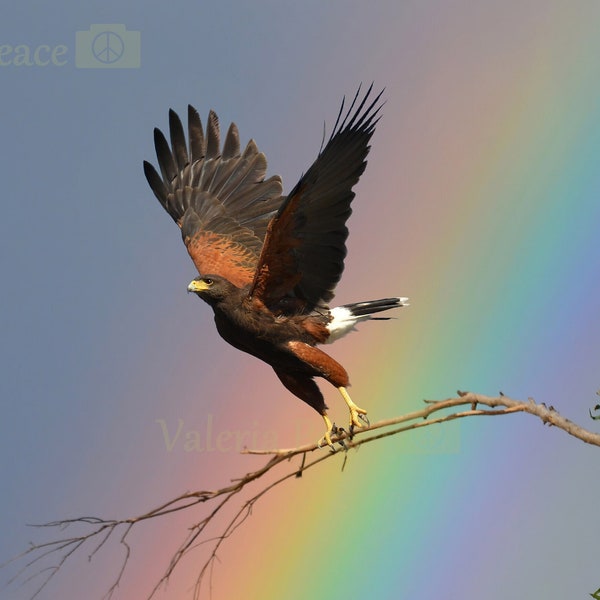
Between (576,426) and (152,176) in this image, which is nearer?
(576,426)

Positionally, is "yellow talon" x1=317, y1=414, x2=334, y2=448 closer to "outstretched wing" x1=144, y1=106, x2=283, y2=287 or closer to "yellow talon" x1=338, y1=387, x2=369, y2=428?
"yellow talon" x1=338, y1=387, x2=369, y2=428

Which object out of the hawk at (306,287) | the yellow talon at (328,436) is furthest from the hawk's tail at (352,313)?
the yellow talon at (328,436)

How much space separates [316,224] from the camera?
7250 millimetres

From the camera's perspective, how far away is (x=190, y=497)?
521cm

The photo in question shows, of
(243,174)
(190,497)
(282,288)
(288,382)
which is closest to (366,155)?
(282,288)

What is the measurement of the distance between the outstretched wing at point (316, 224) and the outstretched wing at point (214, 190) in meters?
1.15

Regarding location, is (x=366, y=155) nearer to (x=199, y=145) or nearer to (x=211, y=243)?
(x=211, y=243)

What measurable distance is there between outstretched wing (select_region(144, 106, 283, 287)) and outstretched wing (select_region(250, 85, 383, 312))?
1.15m

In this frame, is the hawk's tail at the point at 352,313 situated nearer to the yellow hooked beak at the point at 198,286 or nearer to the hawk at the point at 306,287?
the hawk at the point at 306,287

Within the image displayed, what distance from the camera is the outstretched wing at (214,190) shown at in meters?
8.84

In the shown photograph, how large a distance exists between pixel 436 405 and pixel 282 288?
8.98ft

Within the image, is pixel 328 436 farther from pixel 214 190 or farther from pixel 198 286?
pixel 214 190

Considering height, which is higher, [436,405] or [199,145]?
[199,145]

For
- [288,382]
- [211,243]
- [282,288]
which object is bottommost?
[288,382]
